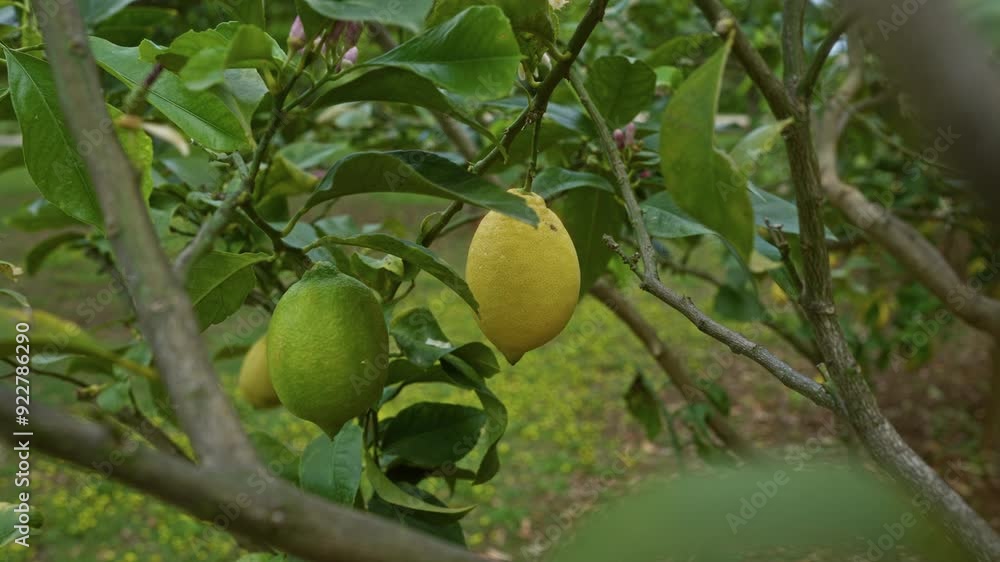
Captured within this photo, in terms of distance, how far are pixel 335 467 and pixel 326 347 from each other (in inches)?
6.2

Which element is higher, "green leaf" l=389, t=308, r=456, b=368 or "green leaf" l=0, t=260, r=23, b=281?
"green leaf" l=389, t=308, r=456, b=368

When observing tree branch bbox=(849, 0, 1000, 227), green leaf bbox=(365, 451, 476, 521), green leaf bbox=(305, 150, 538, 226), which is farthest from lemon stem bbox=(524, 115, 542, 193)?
tree branch bbox=(849, 0, 1000, 227)

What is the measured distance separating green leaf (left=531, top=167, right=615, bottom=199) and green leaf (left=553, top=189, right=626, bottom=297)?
0.15ft

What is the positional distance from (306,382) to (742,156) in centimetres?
37

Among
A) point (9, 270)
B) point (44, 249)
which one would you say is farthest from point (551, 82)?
point (44, 249)

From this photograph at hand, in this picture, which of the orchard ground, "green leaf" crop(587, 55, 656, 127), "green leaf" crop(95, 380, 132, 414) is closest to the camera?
"green leaf" crop(587, 55, 656, 127)

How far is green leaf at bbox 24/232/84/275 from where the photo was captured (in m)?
1.64

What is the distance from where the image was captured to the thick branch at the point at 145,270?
0.30 m

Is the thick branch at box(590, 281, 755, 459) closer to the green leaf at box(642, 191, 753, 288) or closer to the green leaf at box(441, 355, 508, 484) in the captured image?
the green leaf at box(642, 191, 753, 288)

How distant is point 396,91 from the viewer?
624 mm

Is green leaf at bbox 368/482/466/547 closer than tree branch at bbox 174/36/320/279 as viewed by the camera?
No

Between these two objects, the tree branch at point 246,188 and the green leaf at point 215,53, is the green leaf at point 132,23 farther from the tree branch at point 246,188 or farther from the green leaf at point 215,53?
the tree branch at point 246,188

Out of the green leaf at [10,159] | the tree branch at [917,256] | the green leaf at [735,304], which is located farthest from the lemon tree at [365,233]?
the tree branch at [917,256]

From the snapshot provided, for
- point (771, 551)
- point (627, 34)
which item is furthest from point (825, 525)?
point (627, 34)
